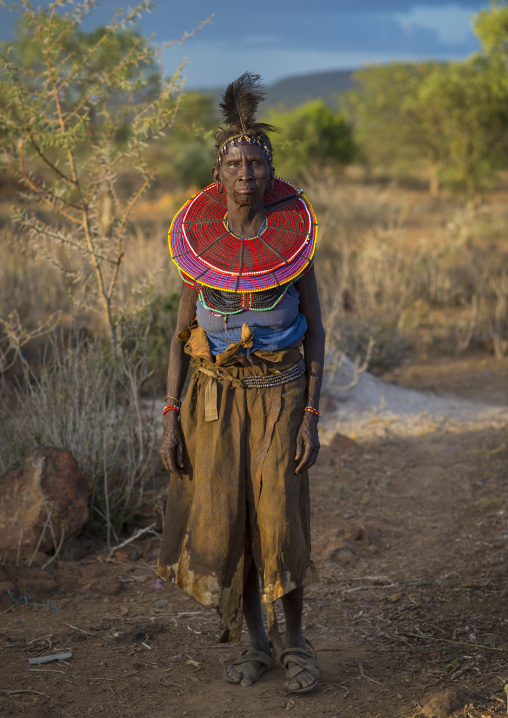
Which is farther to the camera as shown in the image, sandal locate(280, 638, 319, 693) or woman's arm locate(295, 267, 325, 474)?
sandal locate(280, 638, 319, 693)

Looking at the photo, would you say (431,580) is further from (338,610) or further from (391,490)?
(391,490)

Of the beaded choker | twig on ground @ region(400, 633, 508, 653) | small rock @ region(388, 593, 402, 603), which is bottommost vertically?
small rock @ region(388, 593, 402, 603)

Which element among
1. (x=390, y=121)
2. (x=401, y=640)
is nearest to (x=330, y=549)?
(x=401, y=640)

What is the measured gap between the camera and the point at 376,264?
863cm

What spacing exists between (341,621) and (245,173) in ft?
6.39

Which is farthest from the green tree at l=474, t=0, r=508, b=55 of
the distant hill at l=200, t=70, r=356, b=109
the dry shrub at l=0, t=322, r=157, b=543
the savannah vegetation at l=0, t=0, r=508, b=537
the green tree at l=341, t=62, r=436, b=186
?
the distant hill at l=200, t=70, r=356, b=109

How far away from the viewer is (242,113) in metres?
2.21

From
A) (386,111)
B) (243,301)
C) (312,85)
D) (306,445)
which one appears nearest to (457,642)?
(306,445)

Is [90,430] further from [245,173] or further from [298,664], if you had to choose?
[245,173]

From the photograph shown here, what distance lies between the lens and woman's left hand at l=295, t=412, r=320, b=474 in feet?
7.47

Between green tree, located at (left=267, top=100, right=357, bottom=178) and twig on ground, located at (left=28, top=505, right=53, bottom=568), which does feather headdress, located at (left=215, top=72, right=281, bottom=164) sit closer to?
twig on ground, located at (left=28, top=505, right=53, bottom=568)

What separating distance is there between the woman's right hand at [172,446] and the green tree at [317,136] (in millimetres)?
15084

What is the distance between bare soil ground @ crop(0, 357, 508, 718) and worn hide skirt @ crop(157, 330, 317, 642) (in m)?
0.45

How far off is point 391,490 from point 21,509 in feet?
7.32
